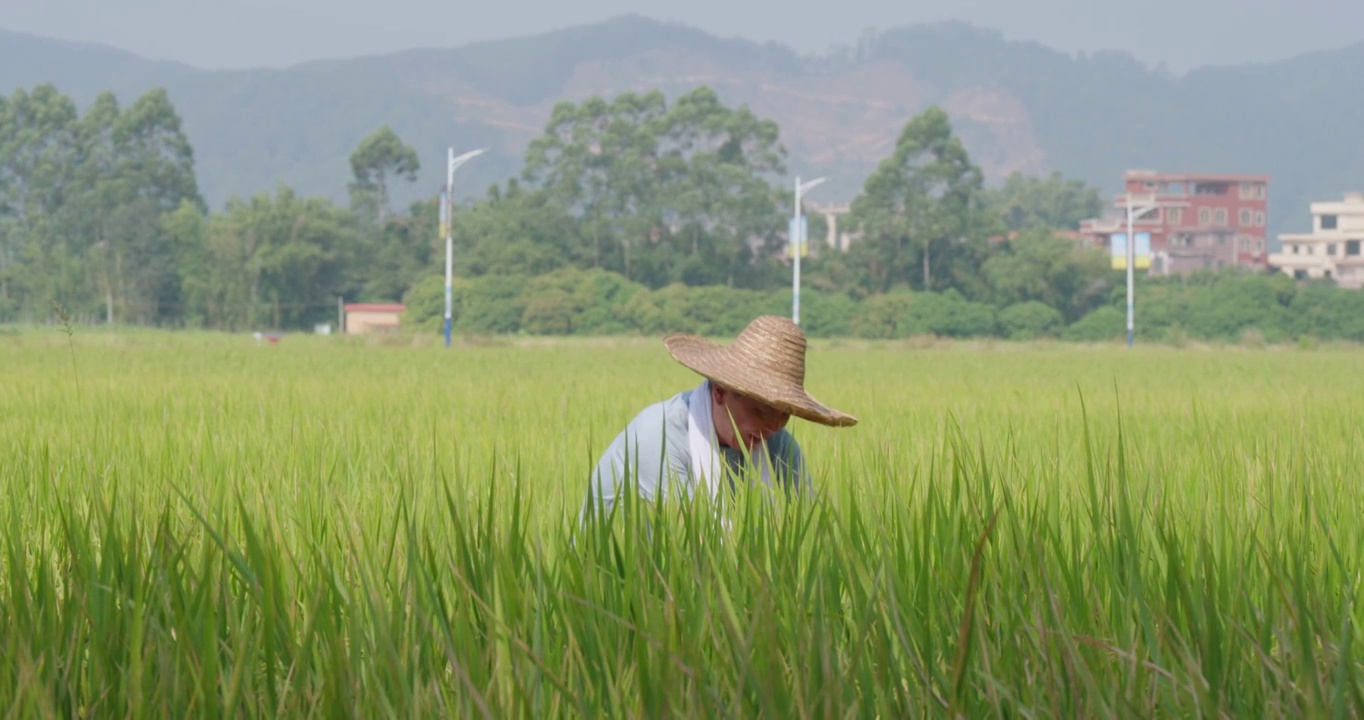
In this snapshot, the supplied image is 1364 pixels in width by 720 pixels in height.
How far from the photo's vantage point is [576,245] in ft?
197

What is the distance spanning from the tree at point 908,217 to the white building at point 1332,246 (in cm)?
4020

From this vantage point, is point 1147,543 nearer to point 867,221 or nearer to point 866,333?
point 866,333

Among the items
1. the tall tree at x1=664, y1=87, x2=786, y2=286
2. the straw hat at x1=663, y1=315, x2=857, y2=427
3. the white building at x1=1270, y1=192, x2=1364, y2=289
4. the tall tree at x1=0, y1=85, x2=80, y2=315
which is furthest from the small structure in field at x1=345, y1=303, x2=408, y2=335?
the white building at x1=1270, y1=192, x2=1364, y2=289

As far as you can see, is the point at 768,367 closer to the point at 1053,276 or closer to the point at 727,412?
the point at 727,412

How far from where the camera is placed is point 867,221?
189 feet

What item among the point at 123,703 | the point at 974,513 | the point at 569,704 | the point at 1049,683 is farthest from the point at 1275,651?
the point at 123,703

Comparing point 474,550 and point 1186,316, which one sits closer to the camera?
point 474,550

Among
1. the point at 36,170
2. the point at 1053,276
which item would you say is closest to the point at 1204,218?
the point at 1053,276

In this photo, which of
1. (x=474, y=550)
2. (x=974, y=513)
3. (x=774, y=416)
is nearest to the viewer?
(x=474, y=550)

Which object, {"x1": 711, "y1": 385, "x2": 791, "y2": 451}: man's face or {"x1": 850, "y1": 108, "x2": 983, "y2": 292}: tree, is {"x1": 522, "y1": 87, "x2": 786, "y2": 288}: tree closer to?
{"x1": 850, "y1": 108, "x2": 983, "y2": 292}: tree

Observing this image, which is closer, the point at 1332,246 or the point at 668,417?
the point at 668,417

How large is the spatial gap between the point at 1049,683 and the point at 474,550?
2.52 feet

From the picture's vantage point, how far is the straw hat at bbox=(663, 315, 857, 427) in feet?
11.2

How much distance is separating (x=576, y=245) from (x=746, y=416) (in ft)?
187
